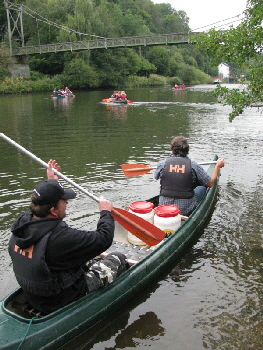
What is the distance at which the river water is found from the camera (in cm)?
448

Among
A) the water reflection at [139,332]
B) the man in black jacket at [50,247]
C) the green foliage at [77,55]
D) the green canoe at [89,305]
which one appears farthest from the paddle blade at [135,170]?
the green foliage at [77,55]

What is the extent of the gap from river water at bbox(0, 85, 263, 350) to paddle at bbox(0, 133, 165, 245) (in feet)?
2.19

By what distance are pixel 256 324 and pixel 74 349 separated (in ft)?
7.20

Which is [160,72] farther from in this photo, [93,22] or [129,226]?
[129,226]

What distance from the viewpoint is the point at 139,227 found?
5.29 m

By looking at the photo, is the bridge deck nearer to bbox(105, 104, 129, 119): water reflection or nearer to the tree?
bbox(105, 104, 129, 119): water reflection

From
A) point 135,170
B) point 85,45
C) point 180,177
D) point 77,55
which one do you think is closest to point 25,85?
point 85,45

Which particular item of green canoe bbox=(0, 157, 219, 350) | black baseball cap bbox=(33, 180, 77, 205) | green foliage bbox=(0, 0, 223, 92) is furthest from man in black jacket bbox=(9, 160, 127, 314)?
green foliage bbox=(0, 0, 223, 92)

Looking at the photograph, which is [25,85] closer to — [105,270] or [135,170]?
[135,170]

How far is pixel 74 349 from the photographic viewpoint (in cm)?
415

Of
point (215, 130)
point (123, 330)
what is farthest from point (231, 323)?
point (215, 130)

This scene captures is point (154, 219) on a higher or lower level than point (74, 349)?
higher

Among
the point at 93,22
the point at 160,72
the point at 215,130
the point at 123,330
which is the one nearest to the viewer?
the point at 123,330

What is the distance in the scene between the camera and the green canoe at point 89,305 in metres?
3.68
